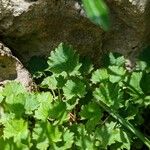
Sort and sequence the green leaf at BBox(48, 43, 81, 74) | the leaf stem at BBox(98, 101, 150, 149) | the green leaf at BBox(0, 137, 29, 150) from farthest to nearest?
the green leaf at BBox(48, 43, 81, 74), the leaf stem at BBox(98, 101, 150, 149), the green leaf at BBox(0, 137, 29, 150)

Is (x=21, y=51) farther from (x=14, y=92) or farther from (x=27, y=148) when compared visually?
(x=27, y=148)

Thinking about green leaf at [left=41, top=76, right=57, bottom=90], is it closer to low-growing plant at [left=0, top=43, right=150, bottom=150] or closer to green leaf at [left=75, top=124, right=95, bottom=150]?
low-growing plant at [left=0, top=43, right=150, bottom=150]

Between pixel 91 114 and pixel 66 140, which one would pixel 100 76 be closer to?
pixel 91 114

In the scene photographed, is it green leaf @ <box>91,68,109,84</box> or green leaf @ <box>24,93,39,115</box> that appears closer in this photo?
green leaf @ <box>24,93,39,115</box>

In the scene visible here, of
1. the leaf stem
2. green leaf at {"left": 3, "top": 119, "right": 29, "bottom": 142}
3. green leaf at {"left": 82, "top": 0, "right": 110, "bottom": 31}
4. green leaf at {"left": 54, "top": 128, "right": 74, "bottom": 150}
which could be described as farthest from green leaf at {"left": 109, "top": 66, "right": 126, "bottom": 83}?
green leaf at {"left": 82, "top": 0, "right": 110, "bottom": 31}

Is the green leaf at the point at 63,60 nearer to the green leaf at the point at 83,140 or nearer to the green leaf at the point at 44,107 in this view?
the green leaf at the point at 44,107

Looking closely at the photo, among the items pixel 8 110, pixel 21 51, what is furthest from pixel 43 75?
pixel 8 110

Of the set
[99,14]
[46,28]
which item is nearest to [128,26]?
[46,28]
